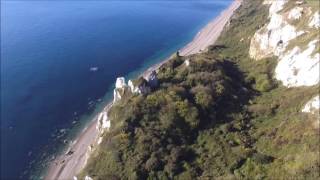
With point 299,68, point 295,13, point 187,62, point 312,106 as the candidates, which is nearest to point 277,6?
point 295,13

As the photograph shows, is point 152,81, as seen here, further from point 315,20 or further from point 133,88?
point 315,20

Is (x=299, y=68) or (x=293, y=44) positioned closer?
(x=299, y=68)

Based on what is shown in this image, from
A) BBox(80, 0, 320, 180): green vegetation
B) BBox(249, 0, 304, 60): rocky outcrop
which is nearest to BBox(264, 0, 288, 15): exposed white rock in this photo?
BBox(249, 0, 304, 60): rocky outcrop

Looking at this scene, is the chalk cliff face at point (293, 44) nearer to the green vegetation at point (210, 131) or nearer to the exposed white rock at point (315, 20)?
the exposed white rock at point (315, 20)

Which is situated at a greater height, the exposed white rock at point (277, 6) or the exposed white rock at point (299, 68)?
the exposed white rock at point (277, 6)

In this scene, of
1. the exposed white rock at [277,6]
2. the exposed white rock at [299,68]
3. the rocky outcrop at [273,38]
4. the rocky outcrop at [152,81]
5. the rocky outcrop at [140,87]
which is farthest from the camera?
the exposed white rock at [277,6]

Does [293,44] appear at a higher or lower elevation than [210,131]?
→ higher

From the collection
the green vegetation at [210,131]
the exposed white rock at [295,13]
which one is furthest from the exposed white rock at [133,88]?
the exposed white rock at [295,13]

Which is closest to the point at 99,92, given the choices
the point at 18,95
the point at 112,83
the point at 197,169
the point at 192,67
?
the point at 112,83
